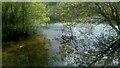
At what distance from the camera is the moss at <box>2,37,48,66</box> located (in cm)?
183

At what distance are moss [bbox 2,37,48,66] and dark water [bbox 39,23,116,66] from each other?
7 cm

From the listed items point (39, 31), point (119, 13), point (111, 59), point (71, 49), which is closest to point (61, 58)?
point (71, 49)

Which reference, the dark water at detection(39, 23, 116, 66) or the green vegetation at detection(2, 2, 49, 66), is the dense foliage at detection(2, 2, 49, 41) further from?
the dark water at detection(39, 23, 116, 66)

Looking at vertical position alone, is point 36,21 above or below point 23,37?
above

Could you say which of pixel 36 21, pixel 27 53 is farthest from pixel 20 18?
pixel 27 53

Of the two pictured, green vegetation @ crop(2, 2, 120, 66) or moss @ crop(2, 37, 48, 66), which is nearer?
green vegetation @ crop(2, 2, 120, 66)

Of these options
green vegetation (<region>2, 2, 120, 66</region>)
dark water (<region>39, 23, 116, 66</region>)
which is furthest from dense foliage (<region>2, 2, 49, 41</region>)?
dark water (<region>39, 23, 116, 66</region>)

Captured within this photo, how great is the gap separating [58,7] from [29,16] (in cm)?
29

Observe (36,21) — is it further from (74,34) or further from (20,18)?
(74,34)

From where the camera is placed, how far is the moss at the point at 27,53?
5.99 ft

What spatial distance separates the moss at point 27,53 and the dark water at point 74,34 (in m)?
0.07

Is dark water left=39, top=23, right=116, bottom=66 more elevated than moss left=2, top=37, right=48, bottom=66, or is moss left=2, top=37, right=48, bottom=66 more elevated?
dark water left=39, top=23, right=116, bottom=66

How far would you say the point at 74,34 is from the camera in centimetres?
179

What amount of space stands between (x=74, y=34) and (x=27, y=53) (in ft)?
1.37
